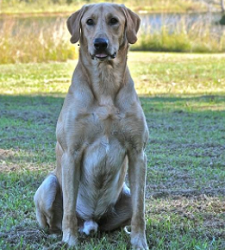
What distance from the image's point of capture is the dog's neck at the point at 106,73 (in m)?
4.34

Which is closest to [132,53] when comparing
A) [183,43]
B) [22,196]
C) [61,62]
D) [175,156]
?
[183,43]

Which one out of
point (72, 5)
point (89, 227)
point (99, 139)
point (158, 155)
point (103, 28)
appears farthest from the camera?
point (72, 5)

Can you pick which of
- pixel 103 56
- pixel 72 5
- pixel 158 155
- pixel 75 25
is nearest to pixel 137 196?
pixel 103 56

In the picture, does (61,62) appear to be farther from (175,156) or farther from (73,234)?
(73,234)

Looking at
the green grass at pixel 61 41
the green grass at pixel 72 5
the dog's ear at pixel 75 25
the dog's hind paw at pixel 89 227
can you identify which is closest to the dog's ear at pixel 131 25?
the dog's ear at pixel 75 25

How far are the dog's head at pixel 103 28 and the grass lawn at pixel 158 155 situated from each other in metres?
1.38

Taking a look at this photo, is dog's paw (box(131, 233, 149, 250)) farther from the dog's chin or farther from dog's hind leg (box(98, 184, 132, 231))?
the dog's chin

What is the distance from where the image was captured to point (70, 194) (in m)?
4.20

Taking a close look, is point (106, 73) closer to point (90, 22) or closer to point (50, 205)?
point (90, 22)

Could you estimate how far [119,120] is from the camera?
4.12 m

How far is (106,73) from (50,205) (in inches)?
41.8

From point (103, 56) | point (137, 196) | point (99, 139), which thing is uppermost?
point (103, 56)

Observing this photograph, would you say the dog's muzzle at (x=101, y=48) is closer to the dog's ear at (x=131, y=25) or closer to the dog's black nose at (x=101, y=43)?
the dog's black nose at (x=101, y=43)

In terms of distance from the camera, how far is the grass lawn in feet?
14.6
